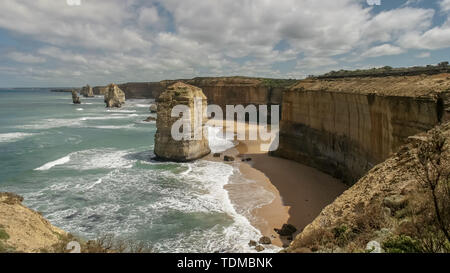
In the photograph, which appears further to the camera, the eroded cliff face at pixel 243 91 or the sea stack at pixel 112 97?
the sea stack at pixel 112 97

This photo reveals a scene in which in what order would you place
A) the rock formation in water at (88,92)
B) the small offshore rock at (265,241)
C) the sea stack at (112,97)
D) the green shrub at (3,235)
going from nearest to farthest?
1. the green shrub at (3,235)
2. the small offshore rock at (265,241)
3. the sea stack at (112,97)
4. the rock formation in water at (88,92)

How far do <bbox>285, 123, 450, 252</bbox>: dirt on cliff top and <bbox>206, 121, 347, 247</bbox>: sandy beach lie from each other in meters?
5.85

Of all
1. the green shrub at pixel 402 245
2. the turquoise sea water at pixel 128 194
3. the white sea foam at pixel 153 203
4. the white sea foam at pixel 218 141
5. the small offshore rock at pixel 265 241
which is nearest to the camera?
the green shrub at pixel 402 245

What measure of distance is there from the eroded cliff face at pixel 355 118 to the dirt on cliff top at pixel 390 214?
4.16 m

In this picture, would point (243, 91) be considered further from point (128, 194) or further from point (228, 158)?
point (128, 194)

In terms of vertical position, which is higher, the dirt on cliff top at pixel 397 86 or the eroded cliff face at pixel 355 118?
the dirt on cliff top at pixel 397 86

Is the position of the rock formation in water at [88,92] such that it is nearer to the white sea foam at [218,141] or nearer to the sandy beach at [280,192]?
the white sea foam at [218,141]

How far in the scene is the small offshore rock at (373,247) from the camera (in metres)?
5.07

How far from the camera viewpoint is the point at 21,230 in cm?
711

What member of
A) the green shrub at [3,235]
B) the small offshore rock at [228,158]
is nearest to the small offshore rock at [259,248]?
the green shrub at [3,235]

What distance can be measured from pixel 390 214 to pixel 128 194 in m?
16.1
